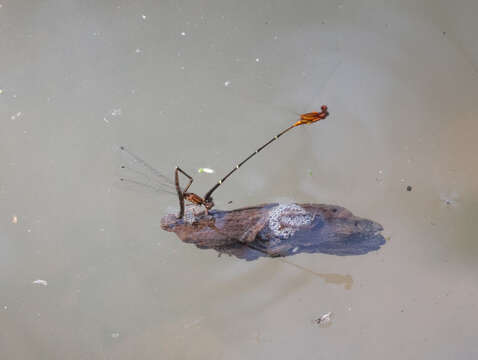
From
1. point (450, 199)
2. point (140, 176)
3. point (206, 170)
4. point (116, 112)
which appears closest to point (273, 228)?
point (206, 170)

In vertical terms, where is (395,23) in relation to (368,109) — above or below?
above

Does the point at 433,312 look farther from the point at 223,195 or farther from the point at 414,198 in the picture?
the point at 223,195

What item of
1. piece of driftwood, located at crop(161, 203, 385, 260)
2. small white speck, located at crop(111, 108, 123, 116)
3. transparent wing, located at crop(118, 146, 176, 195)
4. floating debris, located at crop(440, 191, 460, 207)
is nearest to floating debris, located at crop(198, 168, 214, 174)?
transparent wing, located at crop(118, 146, 176, 195)

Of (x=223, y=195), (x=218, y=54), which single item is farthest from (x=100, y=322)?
(x=218, y=54)

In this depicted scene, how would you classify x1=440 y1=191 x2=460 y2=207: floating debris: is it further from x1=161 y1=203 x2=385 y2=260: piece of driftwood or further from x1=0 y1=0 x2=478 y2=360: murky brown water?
x1=161 y1=203 x2=385 y2=260: piece of driftwood

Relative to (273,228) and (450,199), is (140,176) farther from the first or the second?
(450,199)
